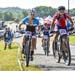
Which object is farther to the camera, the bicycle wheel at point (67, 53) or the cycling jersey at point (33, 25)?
the cycling jersey at point (33, 25)

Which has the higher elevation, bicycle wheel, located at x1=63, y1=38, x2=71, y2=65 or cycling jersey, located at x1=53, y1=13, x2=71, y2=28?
cycling jersey, located at x1=53, y1=13, x2=71, y2=28

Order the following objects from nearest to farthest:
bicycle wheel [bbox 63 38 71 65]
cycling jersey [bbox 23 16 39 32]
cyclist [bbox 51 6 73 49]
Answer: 1. bicycle wheel [bbox 63 38 71 65]
2. cyclist [bbox 51 6 73 49]
3. cycling jersey [bbox 23 16 39 32]

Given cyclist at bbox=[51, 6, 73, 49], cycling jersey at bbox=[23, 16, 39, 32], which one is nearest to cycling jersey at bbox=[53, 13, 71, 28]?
cyclist at bbox=[51, 6, 73, 49]

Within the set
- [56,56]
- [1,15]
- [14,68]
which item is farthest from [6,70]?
[1,15]

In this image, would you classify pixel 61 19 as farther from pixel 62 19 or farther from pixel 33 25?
pixel 33 25

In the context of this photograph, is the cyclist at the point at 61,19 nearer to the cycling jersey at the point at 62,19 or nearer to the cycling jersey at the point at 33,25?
the cycling jersey at the point at 62,19

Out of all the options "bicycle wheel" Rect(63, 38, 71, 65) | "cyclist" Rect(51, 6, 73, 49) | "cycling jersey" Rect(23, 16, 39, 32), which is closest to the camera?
"bicycle wheel" Rect(63, 38, 71, 65)

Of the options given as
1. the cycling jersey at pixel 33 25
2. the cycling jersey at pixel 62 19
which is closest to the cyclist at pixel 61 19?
the cycling jersey at pixel 62 19

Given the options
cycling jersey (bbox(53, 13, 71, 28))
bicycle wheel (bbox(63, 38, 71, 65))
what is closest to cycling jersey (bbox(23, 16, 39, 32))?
cycling jersey (bbox(53, 13, 71, 28))

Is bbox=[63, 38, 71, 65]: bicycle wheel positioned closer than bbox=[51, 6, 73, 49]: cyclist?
Yes

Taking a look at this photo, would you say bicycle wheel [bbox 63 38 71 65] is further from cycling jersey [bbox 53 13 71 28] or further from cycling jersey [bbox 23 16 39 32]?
cycling jersey [bbox 23 16 39 32]

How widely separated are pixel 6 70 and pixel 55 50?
8.56 feet

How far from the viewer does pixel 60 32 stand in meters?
15.4

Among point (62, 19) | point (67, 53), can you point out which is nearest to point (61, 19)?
point (62, 19)
